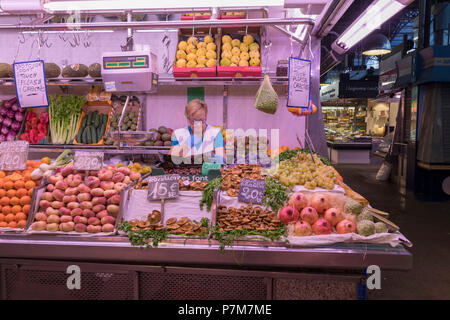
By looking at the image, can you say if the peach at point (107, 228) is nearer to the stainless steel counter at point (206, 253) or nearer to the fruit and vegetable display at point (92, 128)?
the stainless steel counter at point (206, 253)

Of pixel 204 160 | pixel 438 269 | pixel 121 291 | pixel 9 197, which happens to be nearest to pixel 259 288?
pixel 121 291

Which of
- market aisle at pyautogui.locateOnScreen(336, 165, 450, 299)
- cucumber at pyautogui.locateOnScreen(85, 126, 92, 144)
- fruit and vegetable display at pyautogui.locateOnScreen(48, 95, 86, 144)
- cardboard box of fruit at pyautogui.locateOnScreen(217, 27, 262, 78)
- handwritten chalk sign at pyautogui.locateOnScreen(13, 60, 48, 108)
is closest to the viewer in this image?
handwritten chalk sign at pyautogui.locateOnScreen(13, 60, 48, 108)

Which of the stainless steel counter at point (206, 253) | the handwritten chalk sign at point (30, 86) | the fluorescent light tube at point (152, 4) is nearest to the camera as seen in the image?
the stainless steel counter at point (206, 253)

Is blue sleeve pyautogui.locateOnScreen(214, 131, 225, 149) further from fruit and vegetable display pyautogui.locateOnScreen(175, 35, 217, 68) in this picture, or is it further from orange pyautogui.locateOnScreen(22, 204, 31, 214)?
orange pyautogui.locateOnScreen(22, 204, 31, 214)

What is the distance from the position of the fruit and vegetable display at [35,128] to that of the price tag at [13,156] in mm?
1928

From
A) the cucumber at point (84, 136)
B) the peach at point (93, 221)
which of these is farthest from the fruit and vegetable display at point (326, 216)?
the cucumber at point (84, 136)

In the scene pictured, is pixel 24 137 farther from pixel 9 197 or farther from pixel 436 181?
pixel 436 181

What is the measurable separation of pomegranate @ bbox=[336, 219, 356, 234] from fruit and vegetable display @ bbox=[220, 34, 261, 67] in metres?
2.51

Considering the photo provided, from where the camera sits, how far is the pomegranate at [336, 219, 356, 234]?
233 cm

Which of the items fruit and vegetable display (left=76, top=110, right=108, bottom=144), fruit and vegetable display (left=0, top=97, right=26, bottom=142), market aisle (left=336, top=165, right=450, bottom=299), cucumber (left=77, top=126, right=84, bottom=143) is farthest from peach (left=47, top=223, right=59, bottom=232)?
fruit and vegetable display (left=0, top=97, right=26, bottom=142)

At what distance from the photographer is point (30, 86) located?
3213 mm

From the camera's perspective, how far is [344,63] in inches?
811

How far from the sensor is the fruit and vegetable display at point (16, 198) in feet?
8.43

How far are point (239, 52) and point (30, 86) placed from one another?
2454mm
